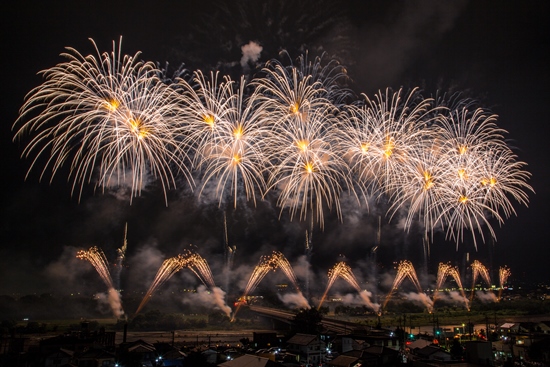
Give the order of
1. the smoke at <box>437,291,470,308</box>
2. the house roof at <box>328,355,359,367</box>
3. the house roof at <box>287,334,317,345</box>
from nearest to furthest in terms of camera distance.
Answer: the house roof at <box>328,355,359,367</box> → the house roof at <box>287,334,317,345</box> → the smoke at <box>437,291,470,308</box>

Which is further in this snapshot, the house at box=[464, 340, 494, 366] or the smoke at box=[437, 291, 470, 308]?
the smoke at box=[437, 291, 470, 308]

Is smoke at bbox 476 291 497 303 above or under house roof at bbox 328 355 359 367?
above

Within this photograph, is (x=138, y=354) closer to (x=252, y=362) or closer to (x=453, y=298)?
(x=252, y=362)

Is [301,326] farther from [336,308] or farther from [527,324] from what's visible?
[336,308]

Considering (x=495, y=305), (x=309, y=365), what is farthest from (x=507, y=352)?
(x=495, y=305)

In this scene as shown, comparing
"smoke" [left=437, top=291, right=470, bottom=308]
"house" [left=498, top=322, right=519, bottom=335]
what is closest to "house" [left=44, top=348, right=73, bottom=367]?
"house" [left=498, top=322, right=519, bottom=335]

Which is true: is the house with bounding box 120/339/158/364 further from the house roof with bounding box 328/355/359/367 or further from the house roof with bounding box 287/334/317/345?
the house roof with bounding box 328/355/359/367

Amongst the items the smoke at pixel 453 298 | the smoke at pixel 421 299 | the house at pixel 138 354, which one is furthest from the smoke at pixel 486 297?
the house at pixel 138 354

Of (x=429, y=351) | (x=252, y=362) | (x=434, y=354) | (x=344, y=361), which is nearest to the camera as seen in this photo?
(x=252, y=362)

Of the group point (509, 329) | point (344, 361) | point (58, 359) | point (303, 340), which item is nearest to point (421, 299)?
point (509, 329)
